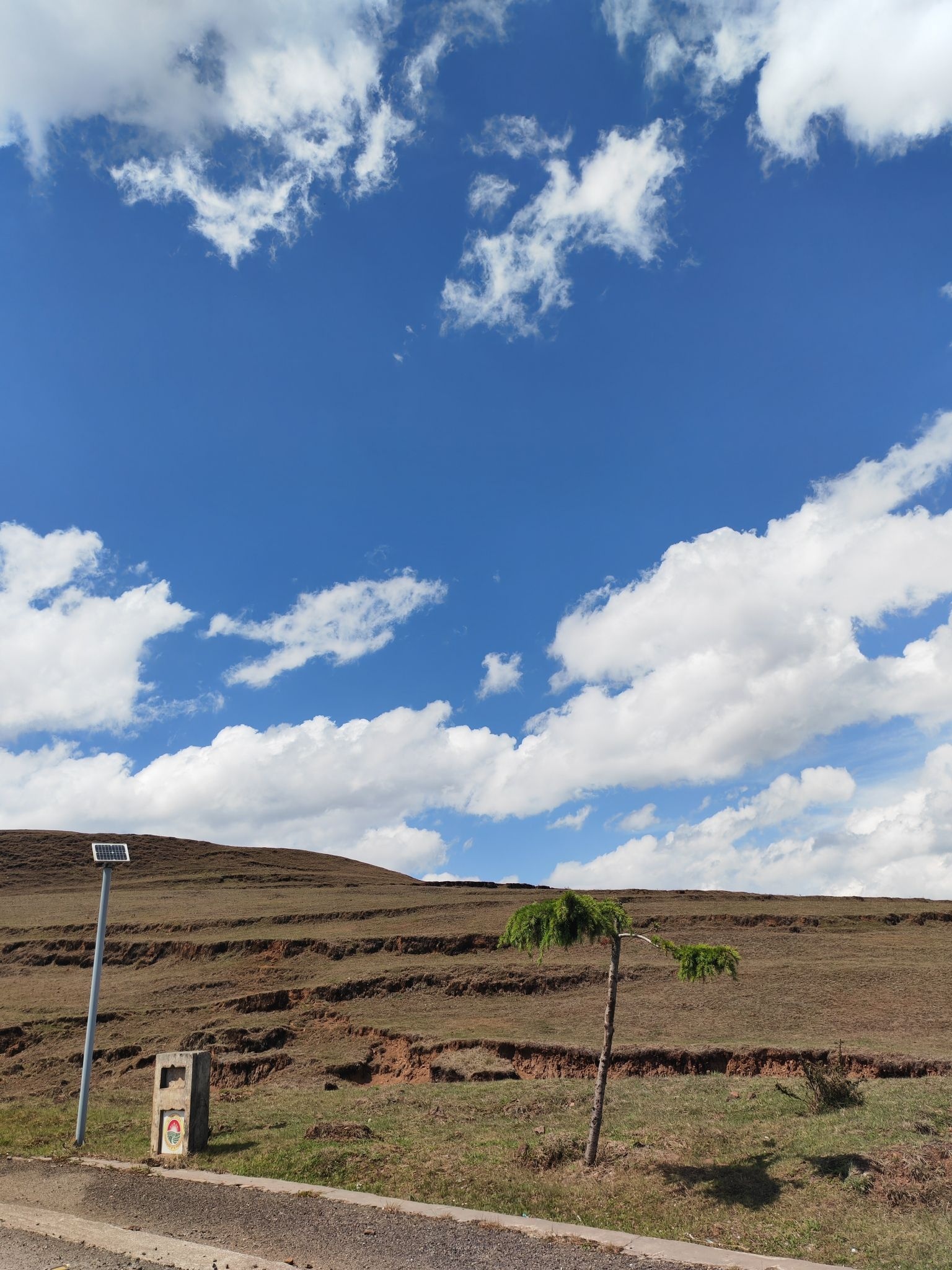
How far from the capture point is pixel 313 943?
48.7 metres

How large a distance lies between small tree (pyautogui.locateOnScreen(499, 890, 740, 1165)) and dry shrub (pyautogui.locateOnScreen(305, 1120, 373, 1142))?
454 cm

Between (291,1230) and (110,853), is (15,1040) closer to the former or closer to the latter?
(110,853)

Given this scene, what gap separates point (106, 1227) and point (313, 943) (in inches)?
1550

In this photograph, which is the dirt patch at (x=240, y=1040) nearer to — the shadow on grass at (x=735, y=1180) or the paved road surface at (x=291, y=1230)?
the paved road surface at (x=291, y=1230)

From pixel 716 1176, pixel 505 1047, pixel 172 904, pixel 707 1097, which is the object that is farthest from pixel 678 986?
A: pixel 172 904

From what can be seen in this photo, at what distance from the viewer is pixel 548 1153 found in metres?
14.1

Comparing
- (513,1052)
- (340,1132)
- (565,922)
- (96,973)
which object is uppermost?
(565,922)

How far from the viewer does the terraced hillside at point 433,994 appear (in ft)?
92.8

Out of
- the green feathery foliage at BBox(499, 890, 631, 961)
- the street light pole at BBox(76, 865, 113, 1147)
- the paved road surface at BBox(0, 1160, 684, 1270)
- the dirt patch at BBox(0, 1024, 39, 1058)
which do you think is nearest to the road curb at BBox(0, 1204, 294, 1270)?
the paved road surface at BBox(0, 1160, 684, 1270)

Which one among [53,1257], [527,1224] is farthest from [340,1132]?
[53,1257]

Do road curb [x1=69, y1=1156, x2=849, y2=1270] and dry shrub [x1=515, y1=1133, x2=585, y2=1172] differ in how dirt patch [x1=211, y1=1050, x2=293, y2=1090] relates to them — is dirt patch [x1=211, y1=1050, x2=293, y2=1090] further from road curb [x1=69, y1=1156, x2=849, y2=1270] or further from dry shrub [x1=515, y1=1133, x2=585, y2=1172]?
dry shrub [x1=515, y1=1133, x2=585, y2=1172]

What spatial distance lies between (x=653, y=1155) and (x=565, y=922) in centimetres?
→ 416

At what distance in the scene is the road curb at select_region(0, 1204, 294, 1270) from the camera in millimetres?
9451

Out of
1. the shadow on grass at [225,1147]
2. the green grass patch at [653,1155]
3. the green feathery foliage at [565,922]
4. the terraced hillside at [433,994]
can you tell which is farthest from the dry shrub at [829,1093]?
the shadow on grass at [225,1147]
